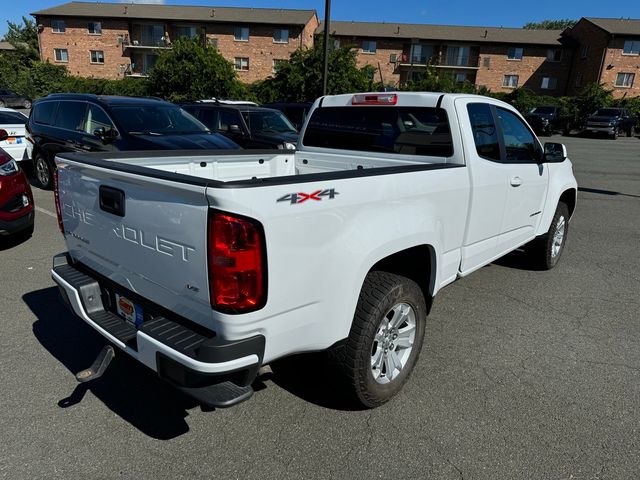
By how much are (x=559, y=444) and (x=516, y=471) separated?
1.26 ft

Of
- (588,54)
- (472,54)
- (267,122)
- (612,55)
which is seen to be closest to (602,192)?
(267,122)

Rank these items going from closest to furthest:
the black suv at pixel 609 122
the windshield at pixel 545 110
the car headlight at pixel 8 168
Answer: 1. the car headlight at pixel 8 168
2. the black suv at pixel 609 122
3. the windshield at pixel 545 110

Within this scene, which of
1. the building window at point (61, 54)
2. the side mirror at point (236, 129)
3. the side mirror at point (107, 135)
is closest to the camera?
the side mirror at point (107, 135)

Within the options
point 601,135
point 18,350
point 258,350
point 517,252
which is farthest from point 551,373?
point 601,135

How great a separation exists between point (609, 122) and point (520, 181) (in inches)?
1183

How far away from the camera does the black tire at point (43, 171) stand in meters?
8.44

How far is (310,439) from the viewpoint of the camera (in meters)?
2.54

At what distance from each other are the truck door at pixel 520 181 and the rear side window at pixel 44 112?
799cm

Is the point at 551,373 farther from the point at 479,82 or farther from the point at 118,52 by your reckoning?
the point at 118,52

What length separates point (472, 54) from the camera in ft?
154

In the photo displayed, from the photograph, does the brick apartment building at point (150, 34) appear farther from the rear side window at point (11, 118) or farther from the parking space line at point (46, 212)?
the parking space line at point (46, 212)

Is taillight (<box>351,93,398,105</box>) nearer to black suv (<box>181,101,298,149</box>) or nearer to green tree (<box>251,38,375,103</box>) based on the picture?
black suv (<box>181,101,298,149</box>)

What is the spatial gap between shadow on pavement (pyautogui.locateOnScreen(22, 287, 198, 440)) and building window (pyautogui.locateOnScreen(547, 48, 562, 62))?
52844 millimetres

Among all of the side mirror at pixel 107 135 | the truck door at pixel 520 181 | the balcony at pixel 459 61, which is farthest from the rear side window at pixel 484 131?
the balcony at pixel 459 61
